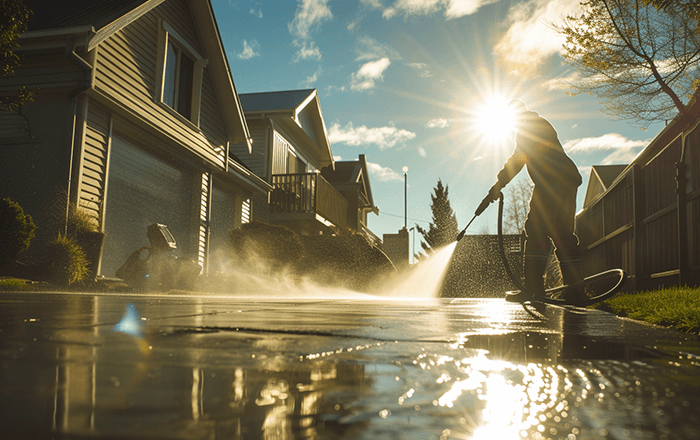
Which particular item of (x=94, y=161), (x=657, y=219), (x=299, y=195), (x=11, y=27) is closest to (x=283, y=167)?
(x=299, y=195)

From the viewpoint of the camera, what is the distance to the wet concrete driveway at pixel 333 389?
0.63 meters

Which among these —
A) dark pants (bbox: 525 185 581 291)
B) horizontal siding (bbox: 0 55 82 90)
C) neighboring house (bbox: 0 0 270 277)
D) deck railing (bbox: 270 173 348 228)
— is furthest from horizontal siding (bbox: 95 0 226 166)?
dark pants (bbox: 525 185 581 291)

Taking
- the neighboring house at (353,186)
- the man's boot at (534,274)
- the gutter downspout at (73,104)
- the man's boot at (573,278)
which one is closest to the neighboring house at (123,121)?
the gutter downspout at (73,104)

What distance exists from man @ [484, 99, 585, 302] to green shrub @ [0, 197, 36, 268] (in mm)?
5774

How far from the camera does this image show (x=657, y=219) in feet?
21.0

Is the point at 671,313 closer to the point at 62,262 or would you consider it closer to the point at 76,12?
the point at 62,262

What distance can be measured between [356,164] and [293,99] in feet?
38.9

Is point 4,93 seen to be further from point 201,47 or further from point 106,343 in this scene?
point 106,343

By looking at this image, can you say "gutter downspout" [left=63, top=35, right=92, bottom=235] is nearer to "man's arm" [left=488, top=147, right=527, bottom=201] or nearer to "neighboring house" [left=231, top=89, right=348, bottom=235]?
"man's arm" [left=488, top=147, right=527, bottom=201]

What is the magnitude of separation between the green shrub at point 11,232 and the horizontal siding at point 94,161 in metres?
1.79

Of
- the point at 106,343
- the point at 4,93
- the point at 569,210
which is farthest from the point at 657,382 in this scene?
the point at 4,93

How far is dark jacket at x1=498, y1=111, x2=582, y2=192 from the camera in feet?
16.9

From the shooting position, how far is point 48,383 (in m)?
0.81

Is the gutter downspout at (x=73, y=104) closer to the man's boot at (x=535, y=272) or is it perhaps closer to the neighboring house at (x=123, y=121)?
the neighboring house at (x=123, y=121)
